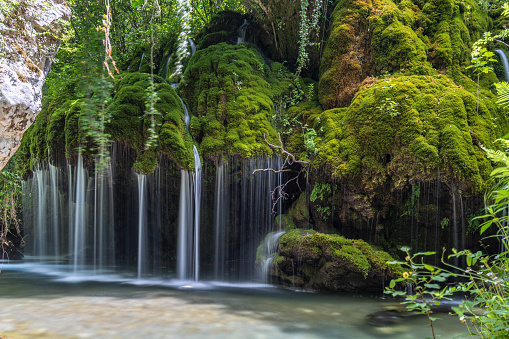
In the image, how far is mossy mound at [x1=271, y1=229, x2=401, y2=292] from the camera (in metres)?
5.88

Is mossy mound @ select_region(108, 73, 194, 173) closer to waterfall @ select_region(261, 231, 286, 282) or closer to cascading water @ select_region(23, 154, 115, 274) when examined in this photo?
cascading water @ select_region(23, 154, 115, 274)

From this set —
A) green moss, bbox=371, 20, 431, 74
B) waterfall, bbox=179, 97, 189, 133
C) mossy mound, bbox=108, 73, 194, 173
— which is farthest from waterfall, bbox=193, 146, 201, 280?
green moss, bbox=371, 20, 431, 74

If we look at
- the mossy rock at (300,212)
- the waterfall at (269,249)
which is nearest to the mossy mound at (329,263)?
Answer: the waterfall at (269,249)

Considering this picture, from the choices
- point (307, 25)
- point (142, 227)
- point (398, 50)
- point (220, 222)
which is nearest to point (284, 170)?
point (220, 222)

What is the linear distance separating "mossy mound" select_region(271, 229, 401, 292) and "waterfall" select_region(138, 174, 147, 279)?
3.29 meters

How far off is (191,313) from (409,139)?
191 inches

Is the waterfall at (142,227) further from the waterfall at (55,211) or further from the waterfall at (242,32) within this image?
the waterfall at (242,32)

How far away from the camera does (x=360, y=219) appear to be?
666 cm

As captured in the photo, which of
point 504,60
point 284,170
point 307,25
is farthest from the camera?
point 307,25

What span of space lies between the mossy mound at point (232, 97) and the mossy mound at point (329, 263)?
2.34 metres

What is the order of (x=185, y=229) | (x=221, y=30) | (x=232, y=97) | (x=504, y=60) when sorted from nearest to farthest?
(x=185, y=229) → (x=504, y=60) → (x=232, y=97) → (x=221, y=30)

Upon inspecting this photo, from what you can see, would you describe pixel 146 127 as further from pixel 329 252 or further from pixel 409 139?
pixel 409 139

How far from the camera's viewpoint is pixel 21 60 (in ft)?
13.1

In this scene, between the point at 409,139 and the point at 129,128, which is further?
the point at 129,128
